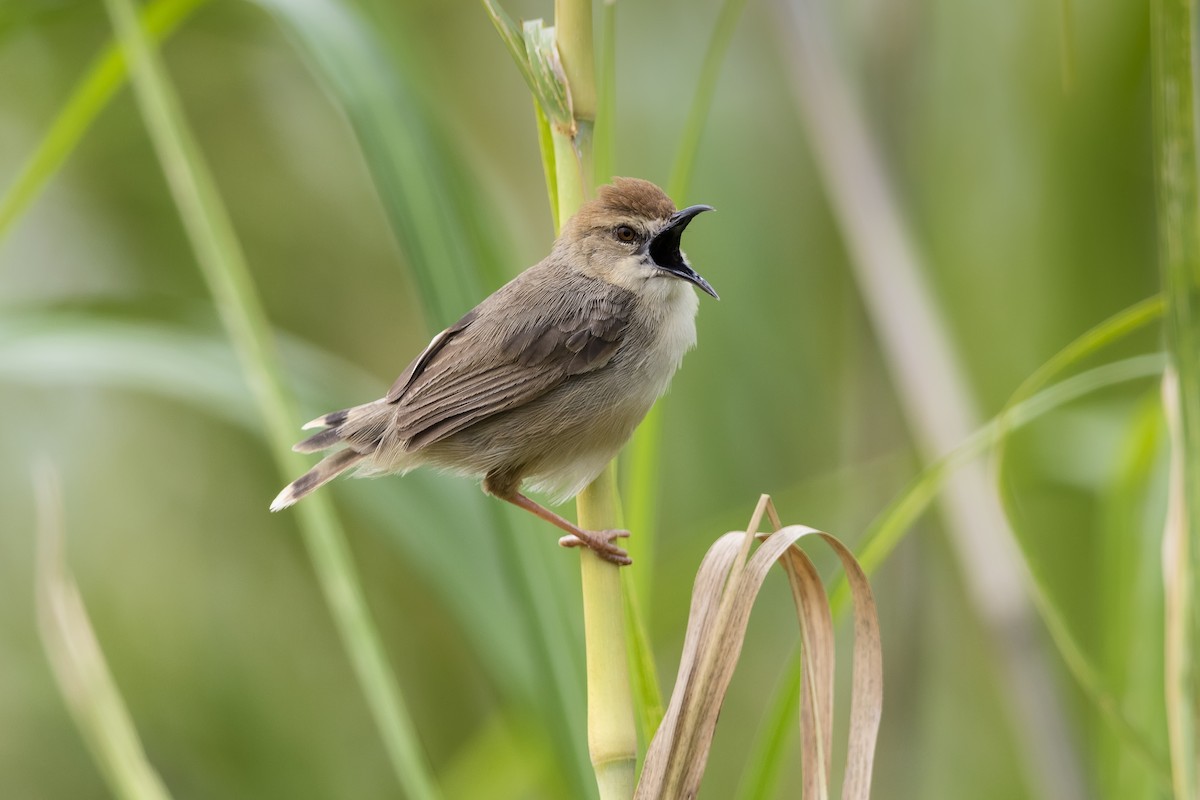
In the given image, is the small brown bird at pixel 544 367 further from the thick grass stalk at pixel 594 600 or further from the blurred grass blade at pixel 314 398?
the thick grass stalk at pixel 594 600

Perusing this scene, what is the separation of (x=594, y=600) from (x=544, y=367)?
80cm

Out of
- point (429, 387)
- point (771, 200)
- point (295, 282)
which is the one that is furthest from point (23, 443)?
point (771, 200)

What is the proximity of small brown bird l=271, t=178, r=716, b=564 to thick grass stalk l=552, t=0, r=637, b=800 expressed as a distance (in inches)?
22.2

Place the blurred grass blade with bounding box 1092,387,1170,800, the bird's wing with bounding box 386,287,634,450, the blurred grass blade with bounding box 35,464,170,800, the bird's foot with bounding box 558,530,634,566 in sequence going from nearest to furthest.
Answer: the bird's foot with bounding box 558,530,634,566, the blurred grass blade with bounding box 35,464,170,800, the blurred grass blade with bounding box 1092,387,1170,800, the bird's wing with bounding box 386,287,634,450

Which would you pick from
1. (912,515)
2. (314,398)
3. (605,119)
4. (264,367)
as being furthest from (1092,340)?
(314,398)

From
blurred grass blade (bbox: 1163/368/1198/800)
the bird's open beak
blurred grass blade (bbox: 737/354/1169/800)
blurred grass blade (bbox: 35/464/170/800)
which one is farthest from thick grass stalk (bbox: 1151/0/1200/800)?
blurred grass blade (bbox: 35/464/170/800)

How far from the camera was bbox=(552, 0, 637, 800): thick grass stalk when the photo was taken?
1.33 metres

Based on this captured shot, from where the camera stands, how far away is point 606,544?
4.81 ft

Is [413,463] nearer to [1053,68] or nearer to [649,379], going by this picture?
[649,379]

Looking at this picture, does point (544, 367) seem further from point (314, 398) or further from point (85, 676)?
point (85, 676)

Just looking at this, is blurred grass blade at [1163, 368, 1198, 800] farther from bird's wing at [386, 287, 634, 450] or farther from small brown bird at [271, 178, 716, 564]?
bird's wing at [386, 287, 634, 450]

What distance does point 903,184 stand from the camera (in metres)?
2.97

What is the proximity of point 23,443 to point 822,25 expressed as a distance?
275 cm

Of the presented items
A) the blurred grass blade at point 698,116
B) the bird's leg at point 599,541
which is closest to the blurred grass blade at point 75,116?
the blurred grass blade at point 698,116
